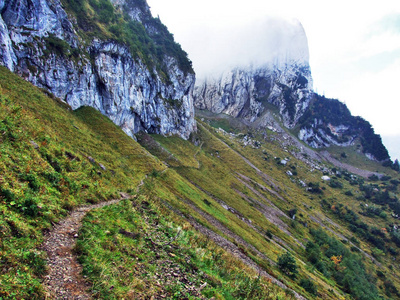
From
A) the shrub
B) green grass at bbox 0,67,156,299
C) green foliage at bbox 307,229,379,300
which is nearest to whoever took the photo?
green grass at bbox 0,67,156,299

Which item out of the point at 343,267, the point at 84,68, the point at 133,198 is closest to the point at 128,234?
the point at 133,198

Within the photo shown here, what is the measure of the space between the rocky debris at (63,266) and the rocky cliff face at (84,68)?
55.9m

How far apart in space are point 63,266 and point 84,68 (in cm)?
8229

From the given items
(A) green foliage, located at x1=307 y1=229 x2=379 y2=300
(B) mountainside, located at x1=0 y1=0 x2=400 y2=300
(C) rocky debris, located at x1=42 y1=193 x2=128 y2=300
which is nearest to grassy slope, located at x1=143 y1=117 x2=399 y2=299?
(A) green foliage, located at x1=307 y1=229 x2=379 y2=300

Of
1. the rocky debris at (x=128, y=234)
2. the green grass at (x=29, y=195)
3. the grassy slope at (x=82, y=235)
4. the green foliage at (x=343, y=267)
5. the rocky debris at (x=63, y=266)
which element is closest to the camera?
the green grass at (x=29, y=195)

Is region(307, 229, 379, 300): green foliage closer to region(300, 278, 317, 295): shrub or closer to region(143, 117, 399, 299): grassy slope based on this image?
region(143, 117, 399, 299): grassy slope

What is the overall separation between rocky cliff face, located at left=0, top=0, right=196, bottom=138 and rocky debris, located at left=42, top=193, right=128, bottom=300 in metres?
55.9

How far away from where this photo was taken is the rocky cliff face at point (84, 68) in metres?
53.6

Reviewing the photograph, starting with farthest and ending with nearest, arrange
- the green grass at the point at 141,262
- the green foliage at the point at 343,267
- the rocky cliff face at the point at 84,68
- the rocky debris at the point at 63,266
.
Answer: the green foliage at the point at 343,267
the rocky cliff face at the point at 84,68
the green grass at the point at 141,262
the rocky debris at the point at 63,266

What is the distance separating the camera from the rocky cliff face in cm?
5362

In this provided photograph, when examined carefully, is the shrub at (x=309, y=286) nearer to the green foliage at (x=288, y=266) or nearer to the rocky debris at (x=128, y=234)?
the green foliage at (x=288, y=266)

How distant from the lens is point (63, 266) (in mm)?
8656

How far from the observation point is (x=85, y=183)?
21.1 meters

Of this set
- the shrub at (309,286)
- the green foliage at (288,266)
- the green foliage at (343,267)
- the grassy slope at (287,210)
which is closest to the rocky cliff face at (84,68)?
the grassy slope at (287,210)
